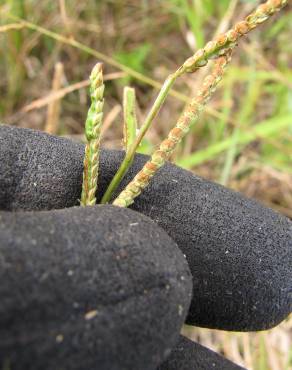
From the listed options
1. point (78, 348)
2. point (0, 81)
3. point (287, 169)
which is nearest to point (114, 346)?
point (78, 348)

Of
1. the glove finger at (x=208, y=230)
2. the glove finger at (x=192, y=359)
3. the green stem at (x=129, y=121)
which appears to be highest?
the green stem at (x=129, y=121)

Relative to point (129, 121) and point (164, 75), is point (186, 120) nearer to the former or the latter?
point (129, 121)

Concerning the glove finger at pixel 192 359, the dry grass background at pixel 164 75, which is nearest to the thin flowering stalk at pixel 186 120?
the glove finger at pixel 192 359

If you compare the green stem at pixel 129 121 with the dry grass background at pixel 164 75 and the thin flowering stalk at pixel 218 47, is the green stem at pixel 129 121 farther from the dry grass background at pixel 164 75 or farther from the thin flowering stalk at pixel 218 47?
the dry grass background at pixel 164 75

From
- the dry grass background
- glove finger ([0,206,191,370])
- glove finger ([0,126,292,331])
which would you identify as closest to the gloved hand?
glove finger ([0,126,292,331])

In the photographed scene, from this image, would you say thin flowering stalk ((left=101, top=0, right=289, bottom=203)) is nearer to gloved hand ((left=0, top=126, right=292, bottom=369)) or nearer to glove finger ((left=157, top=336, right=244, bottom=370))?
gloved hand ((left=0, top=126, right=292, bottom=369))

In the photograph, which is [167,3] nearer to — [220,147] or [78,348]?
[220,147]
